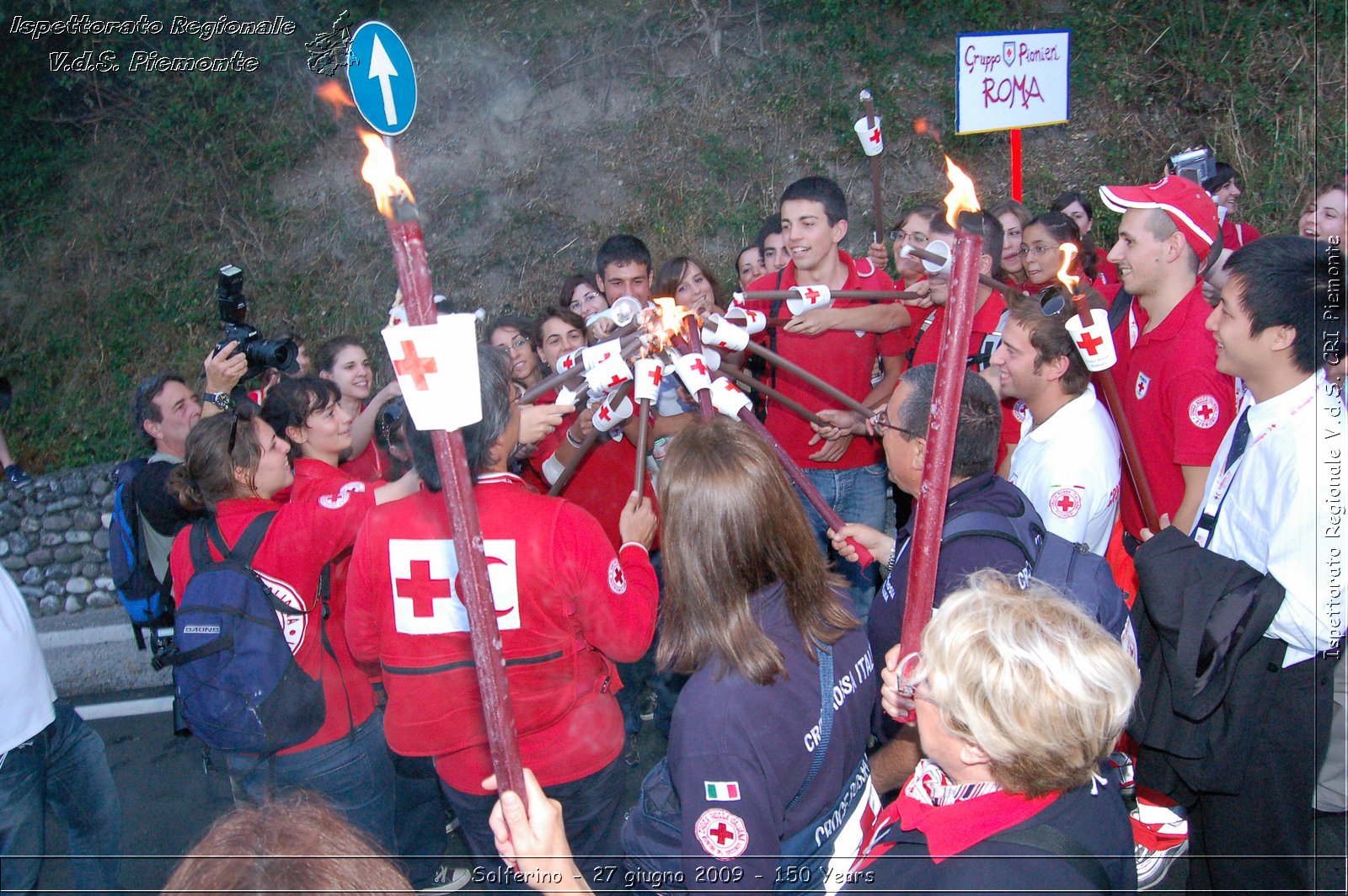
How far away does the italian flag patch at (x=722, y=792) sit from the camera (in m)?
1.96

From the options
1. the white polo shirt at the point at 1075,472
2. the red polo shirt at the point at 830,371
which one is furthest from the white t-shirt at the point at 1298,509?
the red polo shirt at the point at 830,371

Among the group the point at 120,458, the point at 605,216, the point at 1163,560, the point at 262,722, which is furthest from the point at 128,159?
the point at 1163,560

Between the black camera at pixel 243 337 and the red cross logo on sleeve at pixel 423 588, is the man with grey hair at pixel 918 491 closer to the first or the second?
the red cross logo on sleeve at pixel 423 588

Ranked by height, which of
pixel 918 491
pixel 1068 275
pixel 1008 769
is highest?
pixel 1068 275

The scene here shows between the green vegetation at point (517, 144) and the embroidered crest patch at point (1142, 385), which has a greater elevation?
the green vegetation at point (517, 144)

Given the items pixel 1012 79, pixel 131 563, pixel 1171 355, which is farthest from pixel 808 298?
pixel 1012 79

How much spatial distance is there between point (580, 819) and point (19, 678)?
6.41ft

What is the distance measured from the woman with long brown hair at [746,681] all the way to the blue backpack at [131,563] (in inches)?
121

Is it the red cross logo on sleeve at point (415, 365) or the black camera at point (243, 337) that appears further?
the black camera at point (243, 337)

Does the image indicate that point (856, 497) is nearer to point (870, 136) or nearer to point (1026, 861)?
point (870, 136)

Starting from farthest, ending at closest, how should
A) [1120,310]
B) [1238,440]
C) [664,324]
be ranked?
[1120,310] → [664,324] → [1238,440]

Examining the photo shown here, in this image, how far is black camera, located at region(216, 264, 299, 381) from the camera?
4266 mm

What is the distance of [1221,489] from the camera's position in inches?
120

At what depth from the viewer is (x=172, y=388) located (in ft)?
15.1
